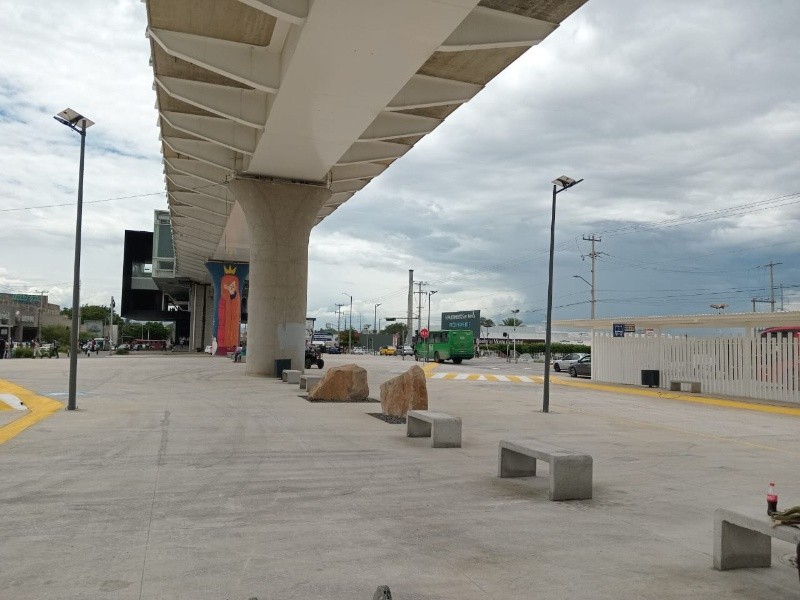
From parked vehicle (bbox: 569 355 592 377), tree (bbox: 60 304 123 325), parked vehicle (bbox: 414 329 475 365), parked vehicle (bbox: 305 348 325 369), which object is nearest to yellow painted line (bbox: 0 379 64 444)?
parked vehicle (bbox: 305 348 325 369)

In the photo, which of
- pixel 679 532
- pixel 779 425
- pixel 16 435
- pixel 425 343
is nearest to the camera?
pixel 679 532

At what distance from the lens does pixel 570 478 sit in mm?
7246

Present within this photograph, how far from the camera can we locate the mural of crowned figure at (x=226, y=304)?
5953 cm

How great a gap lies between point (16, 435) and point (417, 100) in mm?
13306

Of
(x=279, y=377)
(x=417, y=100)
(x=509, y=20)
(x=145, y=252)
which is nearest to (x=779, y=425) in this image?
(x=509, y=20)

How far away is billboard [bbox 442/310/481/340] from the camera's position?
81.8m

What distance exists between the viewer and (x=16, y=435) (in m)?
11.1

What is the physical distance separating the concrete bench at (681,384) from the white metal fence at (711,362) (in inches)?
13.5

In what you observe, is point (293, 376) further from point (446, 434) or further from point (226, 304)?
point (226, 304)

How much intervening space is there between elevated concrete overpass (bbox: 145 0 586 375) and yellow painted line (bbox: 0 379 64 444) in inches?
343

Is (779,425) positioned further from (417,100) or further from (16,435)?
(16,435)

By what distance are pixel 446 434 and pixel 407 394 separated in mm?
3992

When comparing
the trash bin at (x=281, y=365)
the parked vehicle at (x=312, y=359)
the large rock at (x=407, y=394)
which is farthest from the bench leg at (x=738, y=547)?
the parked vehicle at (x=312, y=359)

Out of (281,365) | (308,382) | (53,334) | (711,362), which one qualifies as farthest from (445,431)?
(53,334)
